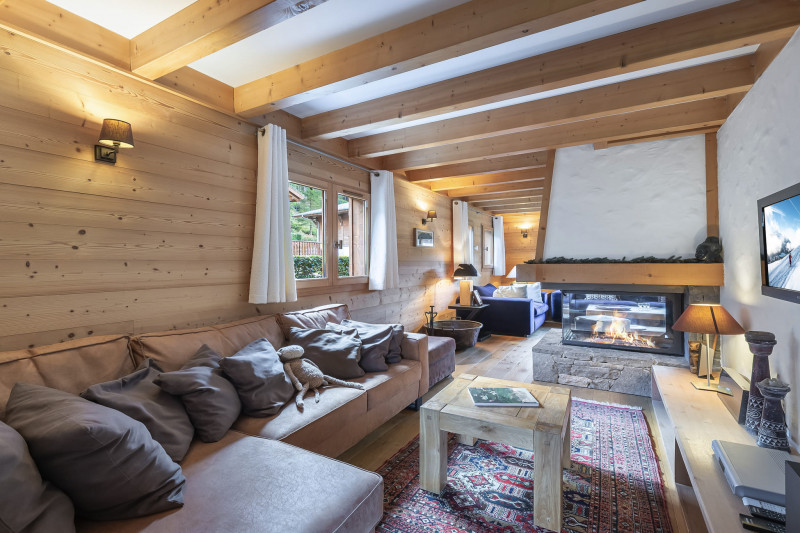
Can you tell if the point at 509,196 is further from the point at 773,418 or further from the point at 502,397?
the point at 773,418

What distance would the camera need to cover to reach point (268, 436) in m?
1.82

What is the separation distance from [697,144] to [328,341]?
3613 mm

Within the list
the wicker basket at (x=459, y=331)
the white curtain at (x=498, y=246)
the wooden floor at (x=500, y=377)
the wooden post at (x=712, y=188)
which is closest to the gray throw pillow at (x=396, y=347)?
the wooden floor at (x=500, y=377)

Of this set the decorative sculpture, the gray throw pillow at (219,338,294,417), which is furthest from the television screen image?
the gray throw pillow at (219,338,294,417)

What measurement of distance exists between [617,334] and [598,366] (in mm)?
495

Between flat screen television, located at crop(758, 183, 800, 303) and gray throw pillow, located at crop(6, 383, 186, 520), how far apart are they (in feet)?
8.28

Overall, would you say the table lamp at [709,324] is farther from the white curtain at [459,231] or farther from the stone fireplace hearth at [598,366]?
the white curtain at [459,231]

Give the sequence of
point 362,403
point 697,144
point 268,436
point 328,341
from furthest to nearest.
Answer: point 697,144 < point 328,341 < point 362,403 < point 268,436

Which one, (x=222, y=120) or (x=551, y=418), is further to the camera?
(x=222, y=120)

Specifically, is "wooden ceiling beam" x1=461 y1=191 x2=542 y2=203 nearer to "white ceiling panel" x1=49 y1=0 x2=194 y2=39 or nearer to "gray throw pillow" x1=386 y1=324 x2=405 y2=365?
"gray throw pillow" x1=386 y1=324 x2=405 y2=365

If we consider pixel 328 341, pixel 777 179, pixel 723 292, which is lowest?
pixel 328 341

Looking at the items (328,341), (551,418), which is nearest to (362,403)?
(328,341)

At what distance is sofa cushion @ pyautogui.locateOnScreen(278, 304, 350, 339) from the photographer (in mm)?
2865

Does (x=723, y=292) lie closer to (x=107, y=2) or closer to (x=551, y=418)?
(x=551, y=418)
